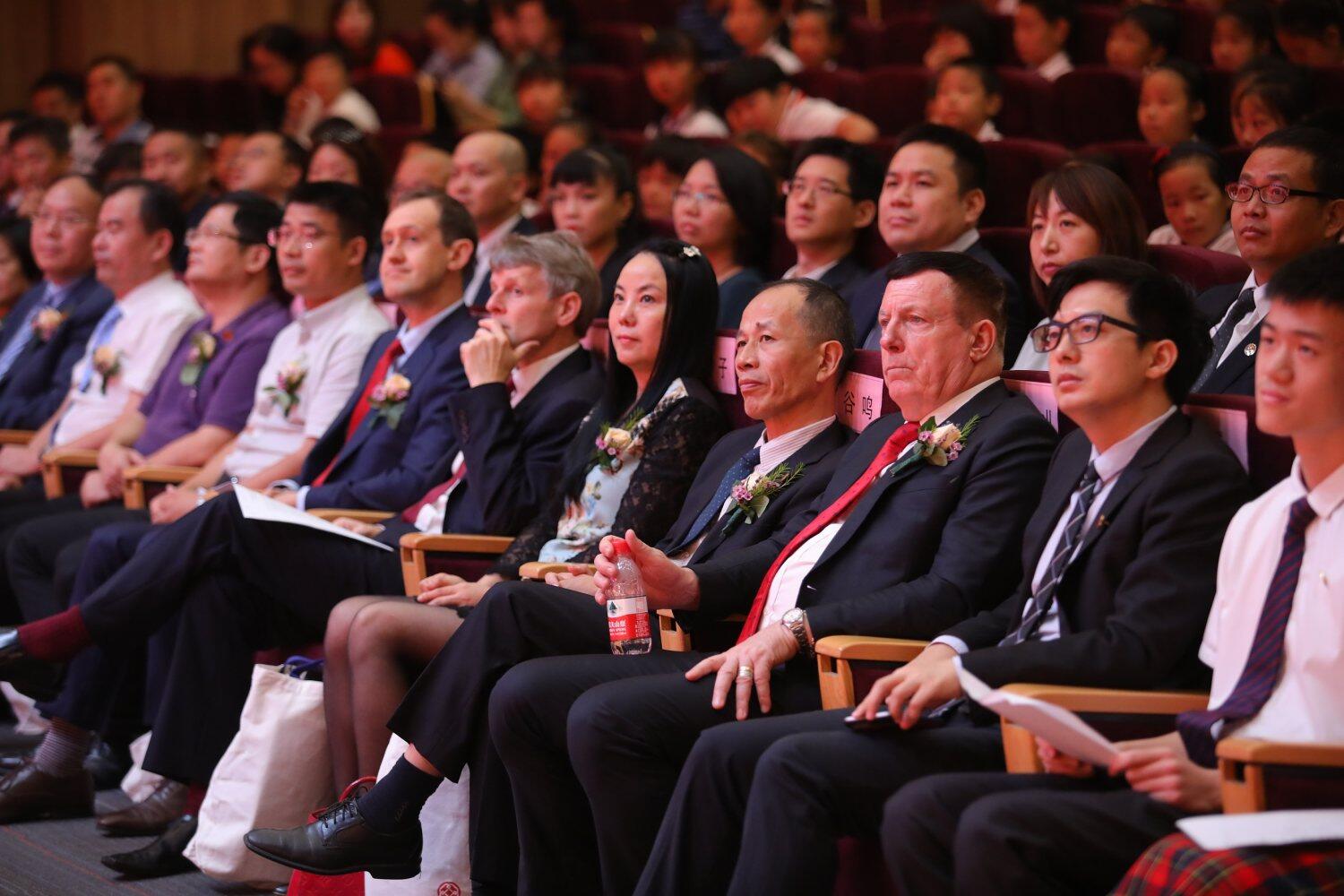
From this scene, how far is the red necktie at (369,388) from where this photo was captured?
3713 millimetres

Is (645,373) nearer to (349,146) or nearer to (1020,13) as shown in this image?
(349,146)

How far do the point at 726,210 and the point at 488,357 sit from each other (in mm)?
959

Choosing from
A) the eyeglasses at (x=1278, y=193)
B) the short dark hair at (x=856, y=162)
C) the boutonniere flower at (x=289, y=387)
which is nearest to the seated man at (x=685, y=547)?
the eyeglasses at (x=1278, y=193)

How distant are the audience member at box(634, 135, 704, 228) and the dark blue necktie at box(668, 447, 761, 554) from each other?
1.90 meters

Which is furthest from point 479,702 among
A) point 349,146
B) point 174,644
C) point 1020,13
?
point 1020,13

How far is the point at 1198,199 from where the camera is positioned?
3580mm

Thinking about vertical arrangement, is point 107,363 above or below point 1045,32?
below

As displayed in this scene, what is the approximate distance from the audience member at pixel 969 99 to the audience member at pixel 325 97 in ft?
8.83

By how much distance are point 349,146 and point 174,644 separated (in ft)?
7.09

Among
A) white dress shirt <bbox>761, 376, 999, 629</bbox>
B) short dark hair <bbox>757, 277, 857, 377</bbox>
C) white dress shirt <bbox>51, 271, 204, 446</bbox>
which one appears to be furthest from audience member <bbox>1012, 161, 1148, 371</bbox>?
white dress shirt <bbox>51, 271, 204, 446</bbox>

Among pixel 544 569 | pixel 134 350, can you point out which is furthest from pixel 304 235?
pixel 544 569

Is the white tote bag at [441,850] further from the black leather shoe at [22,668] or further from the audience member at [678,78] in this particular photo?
the audience member at [678,78]

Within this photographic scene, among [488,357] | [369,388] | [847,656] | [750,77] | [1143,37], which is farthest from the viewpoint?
[750,77]

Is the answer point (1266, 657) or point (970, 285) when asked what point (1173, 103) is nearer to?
point (970, 285)
